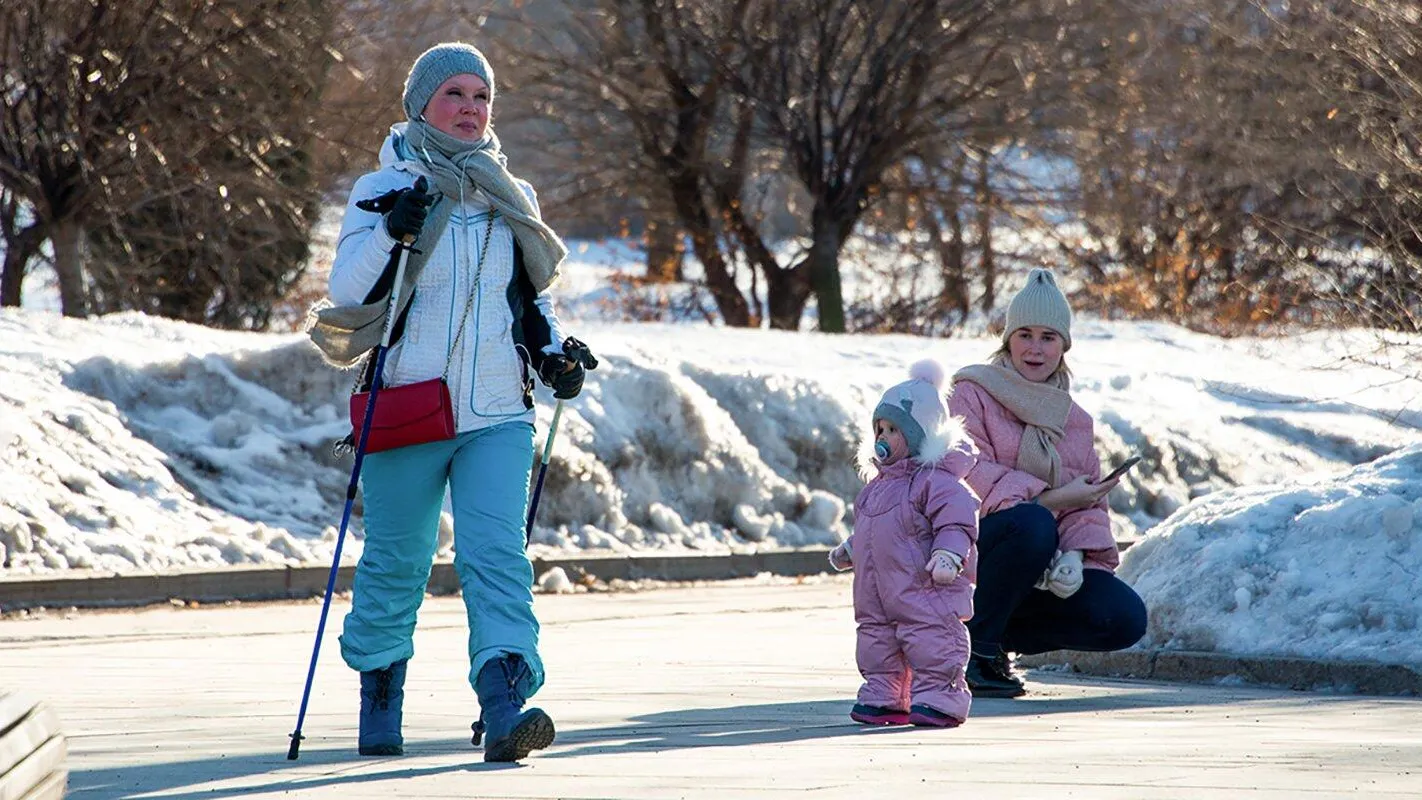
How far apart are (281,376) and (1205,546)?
7.91 m

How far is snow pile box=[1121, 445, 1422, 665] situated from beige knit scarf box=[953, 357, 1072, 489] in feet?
3.72

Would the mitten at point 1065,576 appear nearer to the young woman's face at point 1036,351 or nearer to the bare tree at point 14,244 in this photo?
the young woman's face at point 1036,351

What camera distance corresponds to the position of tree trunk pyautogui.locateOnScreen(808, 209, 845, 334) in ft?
86.8

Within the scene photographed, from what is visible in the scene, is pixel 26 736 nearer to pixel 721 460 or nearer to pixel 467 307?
pixel 467 307

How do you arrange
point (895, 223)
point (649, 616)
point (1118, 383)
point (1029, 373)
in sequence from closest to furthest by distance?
point (1029, 373), point (649, 616), point (1118, 383), point (895, 223)

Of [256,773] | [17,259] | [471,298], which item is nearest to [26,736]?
[256,773]

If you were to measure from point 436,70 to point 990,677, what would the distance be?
3.07 metres

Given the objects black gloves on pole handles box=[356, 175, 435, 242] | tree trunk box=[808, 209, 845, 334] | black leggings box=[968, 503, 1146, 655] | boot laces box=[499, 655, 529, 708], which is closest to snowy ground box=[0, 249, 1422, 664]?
black leggings box=[968, 503, 1146, 655]

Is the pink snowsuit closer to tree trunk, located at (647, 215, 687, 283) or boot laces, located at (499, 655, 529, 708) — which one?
boot laces, located at (499, 655, 529, 708)

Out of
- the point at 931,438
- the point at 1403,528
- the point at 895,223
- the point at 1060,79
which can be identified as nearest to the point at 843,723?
the point at 931,438

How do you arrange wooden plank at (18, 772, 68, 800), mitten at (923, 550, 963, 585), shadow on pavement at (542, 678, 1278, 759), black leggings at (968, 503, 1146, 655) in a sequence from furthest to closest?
black leggings at (968, 503, 1146, 655)
mitten at (923, 550, 963, 585)
shadow on pavement at (542, 678, 1278, 759)
wooden plank at (18, 772, 68, 800)

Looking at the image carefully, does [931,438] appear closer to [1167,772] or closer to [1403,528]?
[1167,772]

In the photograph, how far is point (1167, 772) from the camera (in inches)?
216

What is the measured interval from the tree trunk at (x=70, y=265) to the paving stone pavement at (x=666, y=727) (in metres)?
8.21
